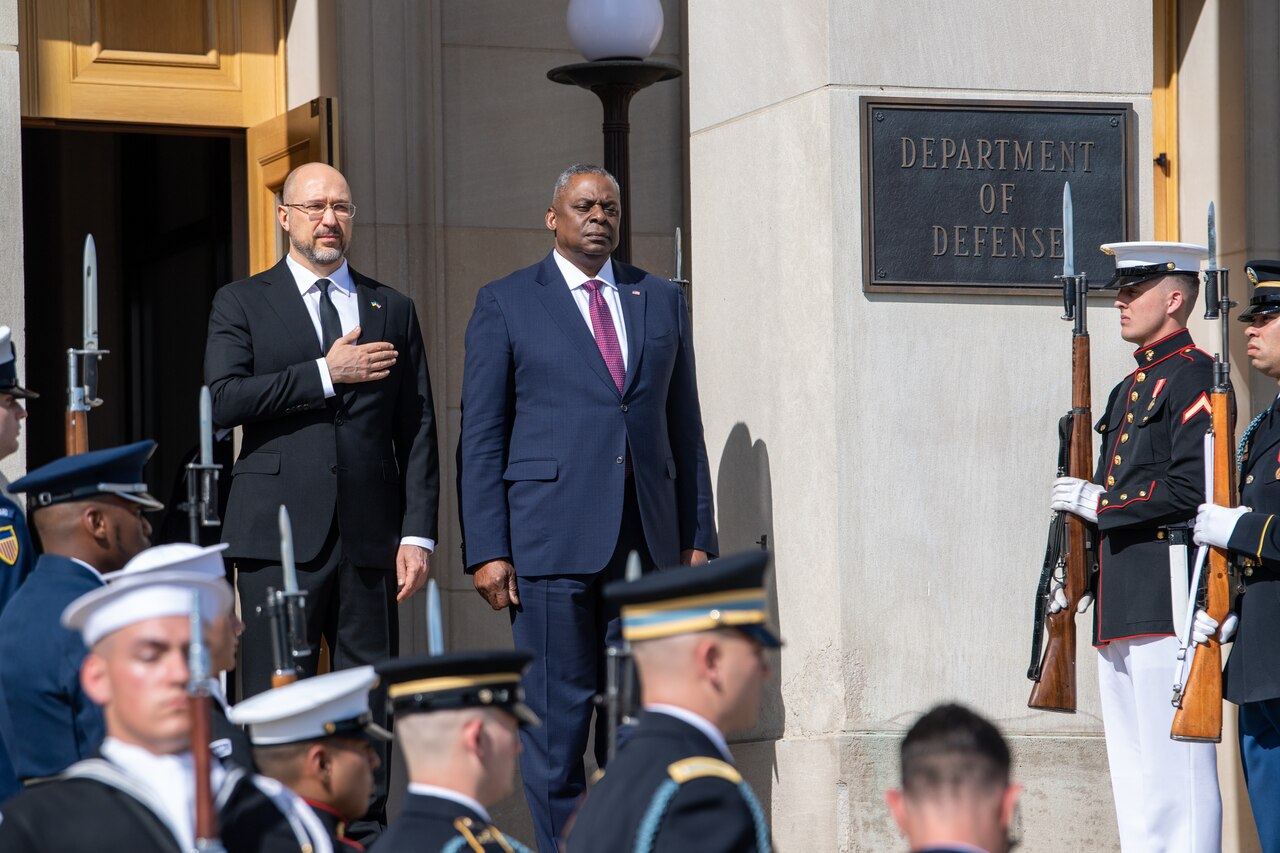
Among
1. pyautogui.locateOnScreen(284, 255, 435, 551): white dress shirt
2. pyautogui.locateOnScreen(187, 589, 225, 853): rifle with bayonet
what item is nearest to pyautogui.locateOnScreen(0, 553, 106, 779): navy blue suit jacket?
pyautogui.locateOnScreen(187, 589, 225, 853): rifle with bayonet

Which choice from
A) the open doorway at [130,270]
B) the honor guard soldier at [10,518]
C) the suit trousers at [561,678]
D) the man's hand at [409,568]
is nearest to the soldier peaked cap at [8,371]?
the honor guard soldier at [10,518]

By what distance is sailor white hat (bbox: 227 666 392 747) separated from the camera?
15.7 ft

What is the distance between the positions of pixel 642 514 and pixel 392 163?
9.46 feet

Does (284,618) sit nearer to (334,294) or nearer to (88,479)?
(88,479)

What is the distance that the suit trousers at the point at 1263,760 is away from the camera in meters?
6.66

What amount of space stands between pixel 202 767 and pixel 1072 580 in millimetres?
3777

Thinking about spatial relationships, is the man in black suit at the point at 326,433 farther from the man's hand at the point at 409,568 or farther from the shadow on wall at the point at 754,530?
the shadow on wall at the point at 754,530

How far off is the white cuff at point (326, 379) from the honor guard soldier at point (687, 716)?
3.09 m

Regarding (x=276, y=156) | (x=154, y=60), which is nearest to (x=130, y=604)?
(x=276, y=156)

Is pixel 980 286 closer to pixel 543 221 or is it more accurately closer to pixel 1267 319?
pixel 1267 319

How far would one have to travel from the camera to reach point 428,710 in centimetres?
448

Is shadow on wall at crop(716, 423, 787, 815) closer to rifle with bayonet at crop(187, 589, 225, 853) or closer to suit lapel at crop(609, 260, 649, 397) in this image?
suit lapel at crop(609, 260, 649, 397)

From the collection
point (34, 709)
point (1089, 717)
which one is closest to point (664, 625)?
point (34, 709)

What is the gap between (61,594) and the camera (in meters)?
5.25
